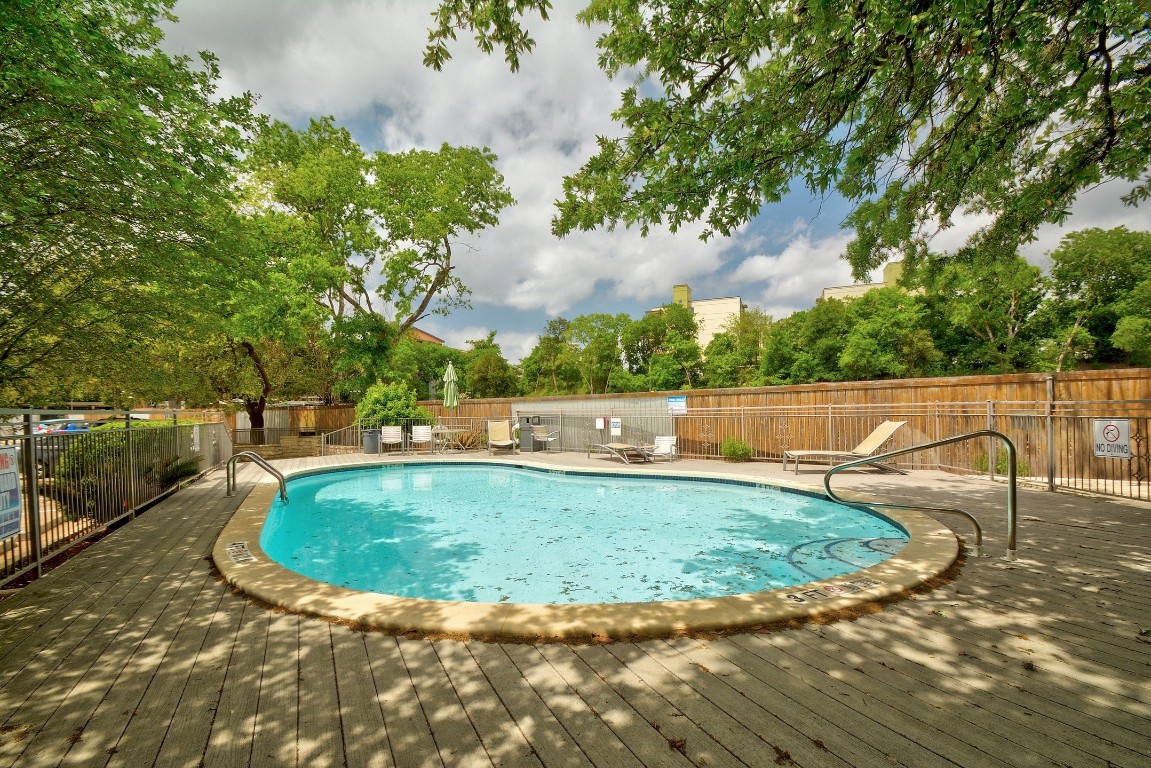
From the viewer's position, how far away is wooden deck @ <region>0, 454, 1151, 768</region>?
1876 mm

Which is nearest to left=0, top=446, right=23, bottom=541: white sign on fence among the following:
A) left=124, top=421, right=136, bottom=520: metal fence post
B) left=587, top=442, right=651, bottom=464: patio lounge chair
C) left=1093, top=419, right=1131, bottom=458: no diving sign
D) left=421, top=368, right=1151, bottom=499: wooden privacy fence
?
left=124, top=421, right=136, bottom=520: metal fence post

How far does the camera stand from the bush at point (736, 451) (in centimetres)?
1268

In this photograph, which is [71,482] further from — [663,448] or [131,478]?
[663,448]

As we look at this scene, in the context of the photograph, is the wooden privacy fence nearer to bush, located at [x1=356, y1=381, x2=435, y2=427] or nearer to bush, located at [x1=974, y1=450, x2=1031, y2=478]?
bush, located at [x1=974, y1=450, x2=1031, y2=478]

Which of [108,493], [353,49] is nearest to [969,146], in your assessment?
[353,49]

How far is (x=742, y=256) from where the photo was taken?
164ft

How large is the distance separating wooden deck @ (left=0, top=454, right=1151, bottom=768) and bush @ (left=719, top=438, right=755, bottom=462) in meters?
9.09

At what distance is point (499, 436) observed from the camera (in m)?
16.1

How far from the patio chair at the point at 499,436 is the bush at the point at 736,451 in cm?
678

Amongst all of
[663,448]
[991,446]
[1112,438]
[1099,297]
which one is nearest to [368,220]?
[663,448]

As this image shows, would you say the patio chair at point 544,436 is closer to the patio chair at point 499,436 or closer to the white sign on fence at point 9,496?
the patio chair at point 499,436

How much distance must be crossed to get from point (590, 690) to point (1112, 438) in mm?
8297

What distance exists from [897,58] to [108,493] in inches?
368

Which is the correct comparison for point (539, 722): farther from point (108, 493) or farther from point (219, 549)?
point (108, 493)
